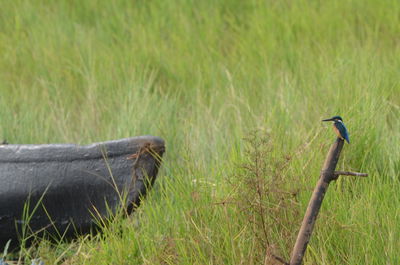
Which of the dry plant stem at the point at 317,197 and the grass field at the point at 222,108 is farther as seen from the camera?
the grass field at the point at 222,108

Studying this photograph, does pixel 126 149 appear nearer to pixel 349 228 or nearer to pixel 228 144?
pixel 228 144

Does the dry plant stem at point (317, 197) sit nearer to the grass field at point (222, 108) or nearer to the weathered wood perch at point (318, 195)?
the weathered wood perch at point (318, 195)

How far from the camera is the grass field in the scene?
2.69 m

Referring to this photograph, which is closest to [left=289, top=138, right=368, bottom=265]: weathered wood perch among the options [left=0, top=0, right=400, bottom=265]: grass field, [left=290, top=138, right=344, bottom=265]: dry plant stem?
[left=290, top=138, right=344, bottom=265]: dry plant stem

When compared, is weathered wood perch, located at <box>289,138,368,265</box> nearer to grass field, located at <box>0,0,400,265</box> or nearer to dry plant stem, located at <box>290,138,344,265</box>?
dry plant stem, located at <box>290,138,344,265</box>

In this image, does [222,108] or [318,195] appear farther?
[222,108]

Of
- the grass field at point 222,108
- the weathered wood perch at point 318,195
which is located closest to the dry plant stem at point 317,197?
the weathered wood perch at point 318,195

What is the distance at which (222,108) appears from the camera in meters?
4.32

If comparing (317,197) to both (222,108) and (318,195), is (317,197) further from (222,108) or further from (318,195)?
(222,108)

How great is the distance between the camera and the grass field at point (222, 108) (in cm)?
269

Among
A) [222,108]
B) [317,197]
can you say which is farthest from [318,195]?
[222,108]

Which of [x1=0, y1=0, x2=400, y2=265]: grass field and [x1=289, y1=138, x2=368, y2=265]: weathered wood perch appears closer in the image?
[x1=289, y1=138, x2=368, y2=265]: weathered wood perch

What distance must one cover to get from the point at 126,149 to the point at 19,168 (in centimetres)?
50

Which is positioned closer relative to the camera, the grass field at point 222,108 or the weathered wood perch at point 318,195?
the weathered wood perch at point 318,195
